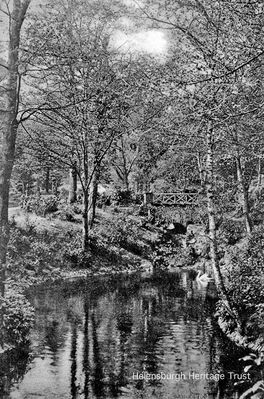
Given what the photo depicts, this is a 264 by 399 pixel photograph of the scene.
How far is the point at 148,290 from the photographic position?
18.4 meters

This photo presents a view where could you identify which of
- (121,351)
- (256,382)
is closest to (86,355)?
(121,351)

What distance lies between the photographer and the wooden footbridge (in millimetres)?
33594

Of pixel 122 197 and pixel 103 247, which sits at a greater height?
pixel 122 197

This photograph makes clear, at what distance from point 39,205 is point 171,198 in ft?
38.3

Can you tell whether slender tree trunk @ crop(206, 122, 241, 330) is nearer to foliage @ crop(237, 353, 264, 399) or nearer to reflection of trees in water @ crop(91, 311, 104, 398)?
foliage @ crop(237, 353, 264, 399)

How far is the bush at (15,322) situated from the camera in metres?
10.2

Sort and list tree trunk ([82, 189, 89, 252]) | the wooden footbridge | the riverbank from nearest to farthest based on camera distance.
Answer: the riverbank, tree trunk ([82, 189, 89, 252]), the wooden footbridge

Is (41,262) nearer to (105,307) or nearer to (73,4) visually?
(105,307)

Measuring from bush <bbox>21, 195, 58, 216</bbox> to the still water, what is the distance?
1069 cm

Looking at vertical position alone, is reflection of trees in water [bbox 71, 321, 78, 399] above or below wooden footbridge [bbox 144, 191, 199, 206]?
below

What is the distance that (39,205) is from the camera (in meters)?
27.7

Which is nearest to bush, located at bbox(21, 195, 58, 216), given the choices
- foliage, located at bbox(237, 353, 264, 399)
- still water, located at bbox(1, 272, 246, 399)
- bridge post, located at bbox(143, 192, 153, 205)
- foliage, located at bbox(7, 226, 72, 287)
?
foliage, located at bbox(7, 226, 72, 287)

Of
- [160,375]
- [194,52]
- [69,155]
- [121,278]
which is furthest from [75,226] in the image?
[160,375]

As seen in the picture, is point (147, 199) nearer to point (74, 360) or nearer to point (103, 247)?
point (103, 247)
